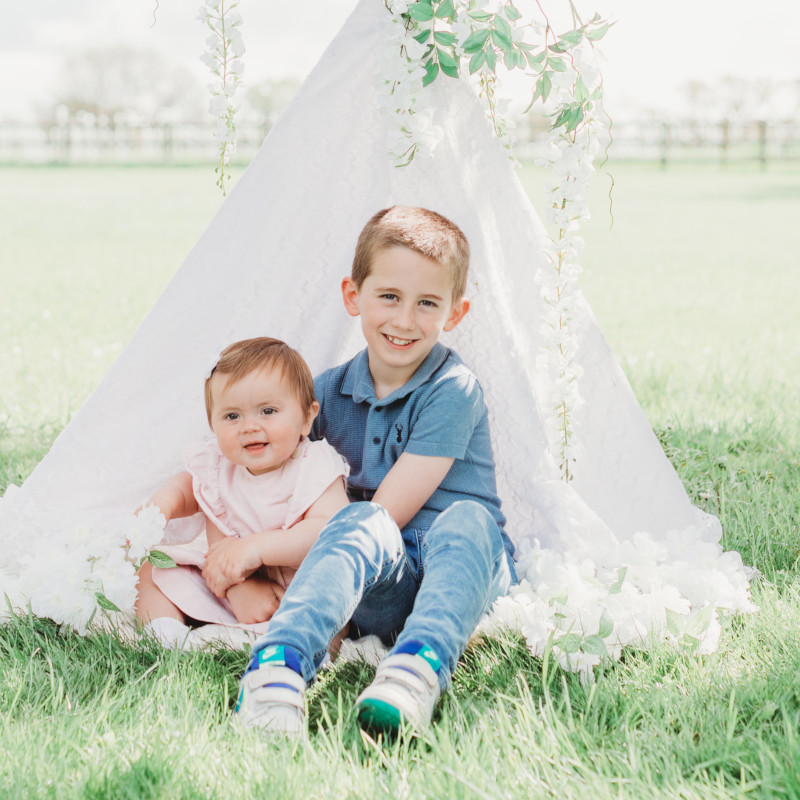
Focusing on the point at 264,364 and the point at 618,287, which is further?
the point at 618,287

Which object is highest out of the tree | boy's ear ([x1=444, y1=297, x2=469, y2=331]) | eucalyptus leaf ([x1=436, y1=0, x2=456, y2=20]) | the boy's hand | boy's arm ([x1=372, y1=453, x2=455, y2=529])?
the tree

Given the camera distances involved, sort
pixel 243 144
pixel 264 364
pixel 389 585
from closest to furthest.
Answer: pixel 389 585 < pixel 264 364 < pixel 243 144

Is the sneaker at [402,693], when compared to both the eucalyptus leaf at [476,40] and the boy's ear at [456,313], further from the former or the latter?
the eucalyptus leaf at [476,40]

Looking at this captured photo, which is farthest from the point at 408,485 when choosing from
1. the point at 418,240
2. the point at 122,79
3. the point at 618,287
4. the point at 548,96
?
the point at 122,79

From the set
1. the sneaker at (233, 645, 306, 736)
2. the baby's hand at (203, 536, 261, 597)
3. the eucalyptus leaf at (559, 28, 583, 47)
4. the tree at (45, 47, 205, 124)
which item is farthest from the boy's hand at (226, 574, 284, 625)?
the tree at (45, 47, 205, 124)

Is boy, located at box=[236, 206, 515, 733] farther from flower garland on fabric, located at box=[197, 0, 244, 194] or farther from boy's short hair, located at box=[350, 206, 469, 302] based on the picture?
flower garland on fabric, located at box=[197, 0, 244, 194]

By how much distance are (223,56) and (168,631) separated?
141cm

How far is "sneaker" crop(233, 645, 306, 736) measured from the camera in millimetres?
1594

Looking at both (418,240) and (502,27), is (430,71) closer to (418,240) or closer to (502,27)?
(502,27)

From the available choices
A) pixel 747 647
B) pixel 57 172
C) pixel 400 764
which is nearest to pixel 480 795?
pixel 400 764

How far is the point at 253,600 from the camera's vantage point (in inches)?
85.6

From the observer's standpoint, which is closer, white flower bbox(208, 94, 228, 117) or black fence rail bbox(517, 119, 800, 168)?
white flower bbox(208, 94, 228, 117)

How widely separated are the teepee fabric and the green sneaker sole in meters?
0.84

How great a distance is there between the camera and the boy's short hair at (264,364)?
2256mm
